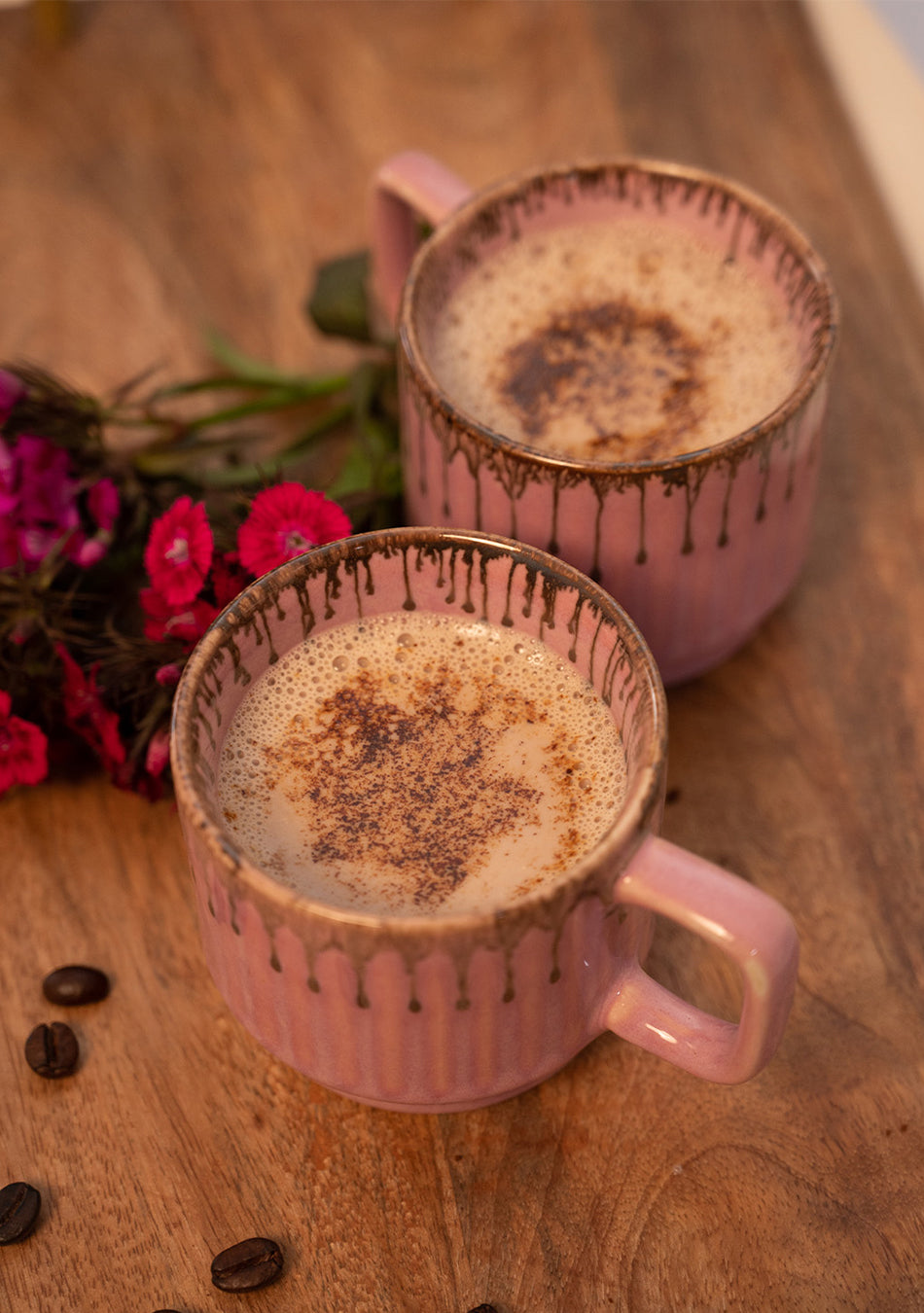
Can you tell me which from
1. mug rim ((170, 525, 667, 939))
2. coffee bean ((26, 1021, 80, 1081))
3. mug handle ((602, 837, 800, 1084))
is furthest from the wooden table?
mug rim ((170, 525, 667, 939))

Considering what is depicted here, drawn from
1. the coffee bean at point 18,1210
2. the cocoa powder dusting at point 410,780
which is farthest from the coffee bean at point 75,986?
the cocoa powder dusting at point 410,780

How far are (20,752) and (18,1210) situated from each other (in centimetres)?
33

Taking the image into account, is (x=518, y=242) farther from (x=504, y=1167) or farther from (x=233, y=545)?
(x=504, y=1167)

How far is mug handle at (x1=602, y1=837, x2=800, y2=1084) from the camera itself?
81 cm

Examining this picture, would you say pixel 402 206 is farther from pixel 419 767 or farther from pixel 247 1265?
pixel 247 1265

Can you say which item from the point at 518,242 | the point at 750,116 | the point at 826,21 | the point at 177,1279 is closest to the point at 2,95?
the point at 518,242

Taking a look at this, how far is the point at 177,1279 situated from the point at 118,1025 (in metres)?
0.19

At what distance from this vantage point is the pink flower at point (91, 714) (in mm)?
A: 1106

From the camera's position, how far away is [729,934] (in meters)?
0.81

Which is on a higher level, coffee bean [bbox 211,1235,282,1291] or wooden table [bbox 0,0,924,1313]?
wooden table [bbox 0,0,924,1313]

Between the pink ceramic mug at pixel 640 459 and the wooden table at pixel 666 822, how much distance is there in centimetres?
14

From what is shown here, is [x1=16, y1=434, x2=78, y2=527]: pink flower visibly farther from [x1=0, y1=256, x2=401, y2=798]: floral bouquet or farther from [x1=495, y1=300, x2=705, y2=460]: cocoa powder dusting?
[x1=495, y1=300, x2=705, y2=460]: cocoa powder dusting

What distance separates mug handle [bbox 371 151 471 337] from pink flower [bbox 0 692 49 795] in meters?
0.44

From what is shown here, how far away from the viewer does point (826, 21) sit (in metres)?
1.67
